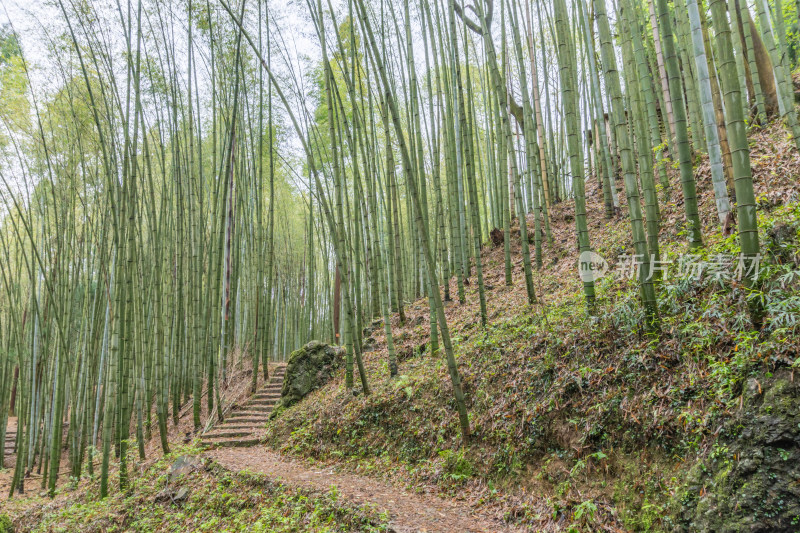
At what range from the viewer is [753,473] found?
1.72m

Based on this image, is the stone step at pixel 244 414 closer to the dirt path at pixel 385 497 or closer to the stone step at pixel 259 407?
the stone step at pixel 259 407

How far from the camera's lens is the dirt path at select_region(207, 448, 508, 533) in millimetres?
2504

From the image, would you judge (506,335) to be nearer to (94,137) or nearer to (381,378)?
(381,378)

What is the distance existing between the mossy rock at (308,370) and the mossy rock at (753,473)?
17.4 ft

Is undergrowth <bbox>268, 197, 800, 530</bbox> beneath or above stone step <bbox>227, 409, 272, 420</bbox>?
above

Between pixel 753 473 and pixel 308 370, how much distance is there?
5735 mm

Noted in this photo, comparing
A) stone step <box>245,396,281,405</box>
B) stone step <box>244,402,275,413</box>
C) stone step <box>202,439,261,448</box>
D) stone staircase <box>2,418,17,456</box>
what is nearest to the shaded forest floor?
stone step <box>202,439,261,448</box>

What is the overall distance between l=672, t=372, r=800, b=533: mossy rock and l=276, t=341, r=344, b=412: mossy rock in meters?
5.31

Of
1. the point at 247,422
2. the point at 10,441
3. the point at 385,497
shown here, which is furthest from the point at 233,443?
the point at 10,441

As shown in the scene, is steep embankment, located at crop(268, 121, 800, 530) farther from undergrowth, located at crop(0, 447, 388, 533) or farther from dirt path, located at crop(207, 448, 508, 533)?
undergrowth, located at crop(0, 447, 388, 533)

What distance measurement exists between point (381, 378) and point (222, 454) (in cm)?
204

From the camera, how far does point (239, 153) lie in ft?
20.3

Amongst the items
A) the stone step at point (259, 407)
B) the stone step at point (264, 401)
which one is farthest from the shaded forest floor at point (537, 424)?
the stone step at point (264, 401)

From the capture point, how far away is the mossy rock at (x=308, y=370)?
638 centimetres
